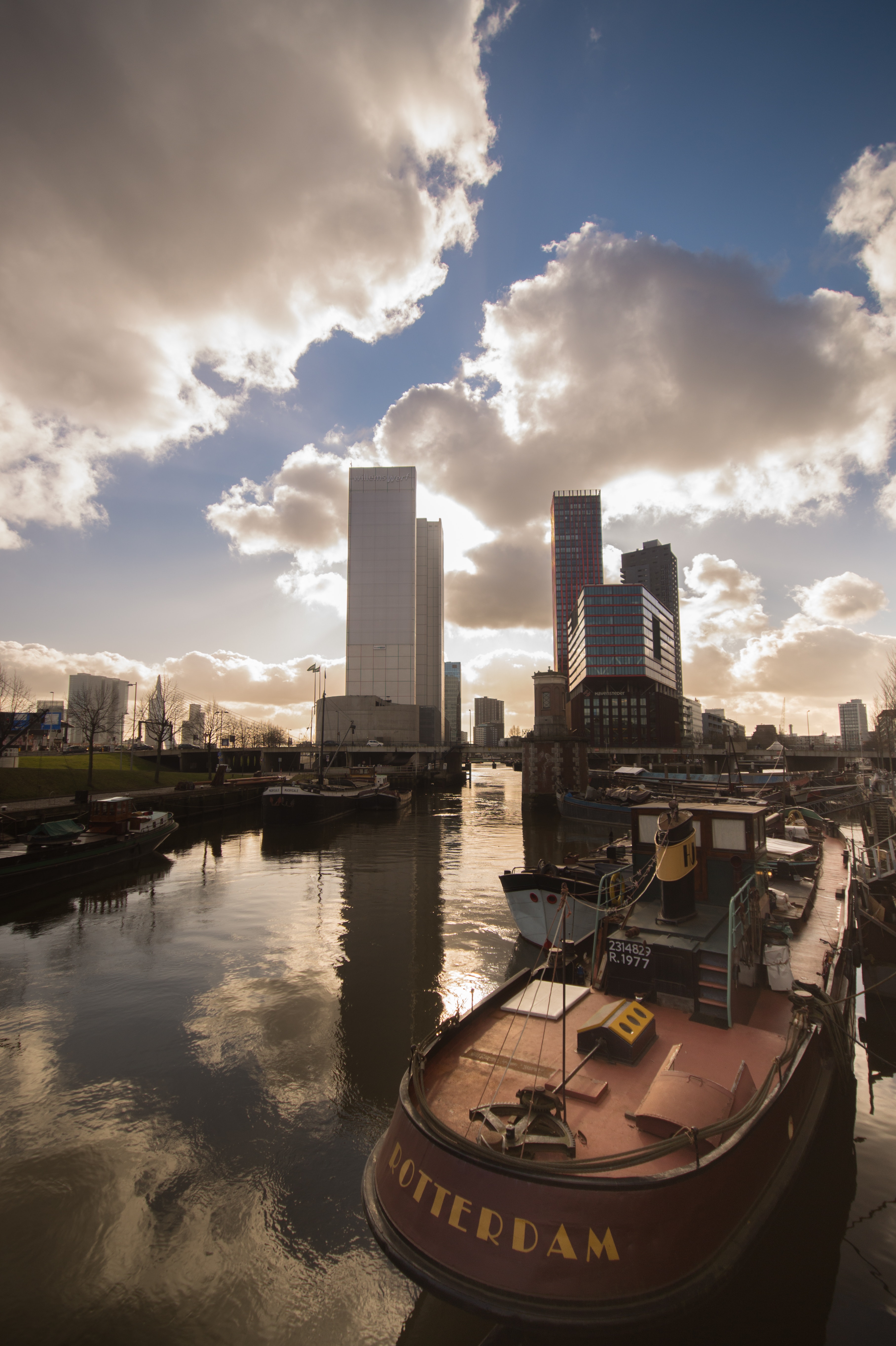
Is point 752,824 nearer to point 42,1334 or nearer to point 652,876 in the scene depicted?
point 652,876

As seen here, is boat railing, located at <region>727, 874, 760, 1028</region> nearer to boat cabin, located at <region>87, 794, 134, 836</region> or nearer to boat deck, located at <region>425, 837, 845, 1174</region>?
boat deck, located at <region>425, 837, 845, 1174</region>

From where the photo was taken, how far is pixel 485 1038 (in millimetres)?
9484

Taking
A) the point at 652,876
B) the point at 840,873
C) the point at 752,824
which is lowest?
the point at 840,873

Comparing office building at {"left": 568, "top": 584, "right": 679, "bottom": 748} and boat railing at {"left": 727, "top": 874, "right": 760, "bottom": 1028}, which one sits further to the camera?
office building at {"left": 568, "top": 584, "right": 679, "bottom": 748}

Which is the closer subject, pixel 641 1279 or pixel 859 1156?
pixel 641 1279

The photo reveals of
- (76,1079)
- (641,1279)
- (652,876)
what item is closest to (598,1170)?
(641,1279)

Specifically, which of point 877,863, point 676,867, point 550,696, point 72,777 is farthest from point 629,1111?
point 550,696

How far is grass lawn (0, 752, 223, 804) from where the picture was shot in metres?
49.5

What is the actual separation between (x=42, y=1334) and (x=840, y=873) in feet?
81.3

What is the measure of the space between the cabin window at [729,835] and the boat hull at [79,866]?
3097cm

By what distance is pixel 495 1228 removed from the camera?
19.0ft

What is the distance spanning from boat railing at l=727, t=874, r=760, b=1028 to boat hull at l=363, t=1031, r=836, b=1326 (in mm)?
2986

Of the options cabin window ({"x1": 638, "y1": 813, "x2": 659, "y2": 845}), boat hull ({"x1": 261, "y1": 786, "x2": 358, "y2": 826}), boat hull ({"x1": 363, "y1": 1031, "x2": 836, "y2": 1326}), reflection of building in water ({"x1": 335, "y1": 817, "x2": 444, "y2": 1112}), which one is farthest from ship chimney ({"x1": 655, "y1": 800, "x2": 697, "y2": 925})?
boat hull ({"x1": 261, "y1": 786, "x2": 358, "y2": 826})

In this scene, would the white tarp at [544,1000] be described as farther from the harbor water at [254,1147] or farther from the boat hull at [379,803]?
the boat hull at [379,803]
